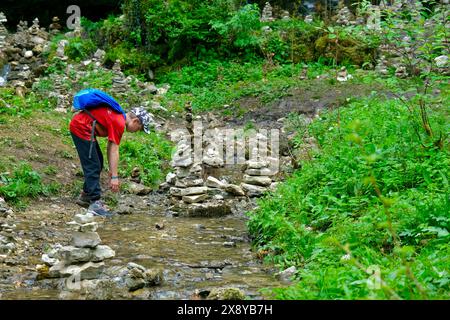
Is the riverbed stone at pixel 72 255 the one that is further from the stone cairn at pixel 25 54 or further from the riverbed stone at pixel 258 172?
the stone cairn at pixel 25 54

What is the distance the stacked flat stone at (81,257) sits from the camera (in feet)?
17.0

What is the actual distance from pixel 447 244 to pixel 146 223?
170 inches

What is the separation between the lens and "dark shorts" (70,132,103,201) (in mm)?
7934

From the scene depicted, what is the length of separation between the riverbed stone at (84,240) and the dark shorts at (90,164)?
274 centimetres

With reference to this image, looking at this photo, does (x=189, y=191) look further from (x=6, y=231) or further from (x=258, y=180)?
(x=6, y=231)

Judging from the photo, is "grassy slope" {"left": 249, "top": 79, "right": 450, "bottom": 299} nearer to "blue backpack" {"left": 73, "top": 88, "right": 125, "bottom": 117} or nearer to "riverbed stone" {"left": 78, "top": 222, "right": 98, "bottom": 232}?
"riverbed stone" {"left": 78, "top": 222, "right": 98, "bottom": 232}

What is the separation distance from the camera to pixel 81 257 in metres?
5.23

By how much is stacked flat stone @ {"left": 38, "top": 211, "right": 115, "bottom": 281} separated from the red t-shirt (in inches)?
101

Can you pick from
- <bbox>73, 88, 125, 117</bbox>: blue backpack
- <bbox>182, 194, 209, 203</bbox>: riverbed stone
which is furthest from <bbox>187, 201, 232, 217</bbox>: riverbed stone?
<bbox>73, 88, 125, 117</bbox>: blue backpack

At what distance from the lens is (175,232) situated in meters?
7.38

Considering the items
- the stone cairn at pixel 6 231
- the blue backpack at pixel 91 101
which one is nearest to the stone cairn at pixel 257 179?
the blue backpack at pixel 91 101

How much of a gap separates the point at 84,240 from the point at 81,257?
0.16 metres

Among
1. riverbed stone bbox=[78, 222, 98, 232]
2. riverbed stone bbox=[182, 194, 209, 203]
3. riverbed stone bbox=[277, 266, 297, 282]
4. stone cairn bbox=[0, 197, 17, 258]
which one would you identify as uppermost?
riverbed stone bbox=[78, 222, 98, 232]

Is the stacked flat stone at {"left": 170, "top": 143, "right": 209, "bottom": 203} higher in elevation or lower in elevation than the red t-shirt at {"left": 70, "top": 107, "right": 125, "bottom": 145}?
lower
